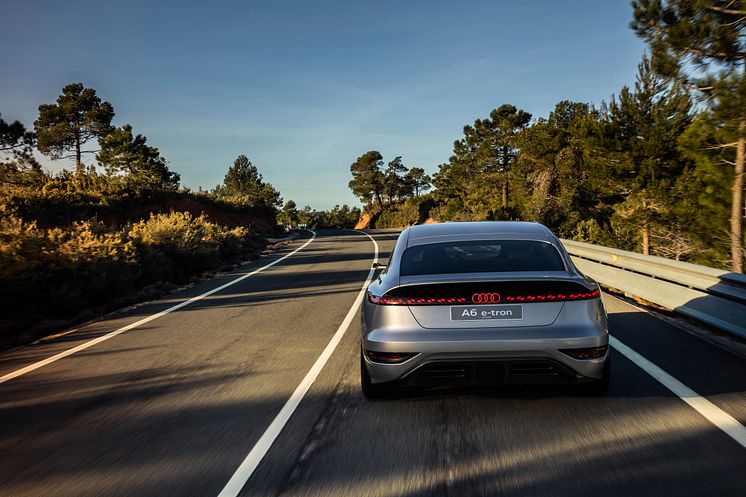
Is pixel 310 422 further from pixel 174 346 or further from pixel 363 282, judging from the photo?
pixel 363 282

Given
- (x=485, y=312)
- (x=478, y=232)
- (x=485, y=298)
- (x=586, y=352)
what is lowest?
(x=586, y=352)

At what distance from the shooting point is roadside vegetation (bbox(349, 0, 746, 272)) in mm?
15141

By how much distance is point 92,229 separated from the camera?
1527 centimetres

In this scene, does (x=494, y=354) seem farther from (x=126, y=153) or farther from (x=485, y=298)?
(x=126, y=153)

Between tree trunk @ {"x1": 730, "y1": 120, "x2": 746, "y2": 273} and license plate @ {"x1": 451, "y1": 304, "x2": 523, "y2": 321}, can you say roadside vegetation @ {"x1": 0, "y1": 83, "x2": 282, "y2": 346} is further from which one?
tree trunk @ {"x1": 730, "y1": 120, "x2": 746, "y2": 273}

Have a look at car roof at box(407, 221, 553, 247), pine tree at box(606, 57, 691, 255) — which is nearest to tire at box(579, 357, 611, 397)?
car roof at box(407, 221, 553, 247)

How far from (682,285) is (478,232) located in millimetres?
4309

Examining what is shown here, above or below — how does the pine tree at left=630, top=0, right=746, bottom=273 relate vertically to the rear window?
above

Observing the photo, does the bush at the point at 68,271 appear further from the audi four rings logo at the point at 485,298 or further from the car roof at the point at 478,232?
the audi four rings logo at the point at 485,298

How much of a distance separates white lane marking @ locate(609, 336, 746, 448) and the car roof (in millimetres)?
1634

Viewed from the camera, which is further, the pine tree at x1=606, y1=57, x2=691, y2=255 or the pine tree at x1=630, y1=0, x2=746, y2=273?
Result: the pine tree at x1=606, y1=57, x2=691, y2=255

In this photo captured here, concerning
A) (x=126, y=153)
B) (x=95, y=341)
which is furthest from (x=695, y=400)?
(x=126, y=153)

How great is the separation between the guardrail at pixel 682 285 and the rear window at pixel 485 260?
2955mm

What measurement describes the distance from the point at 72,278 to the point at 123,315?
5.13 feet
